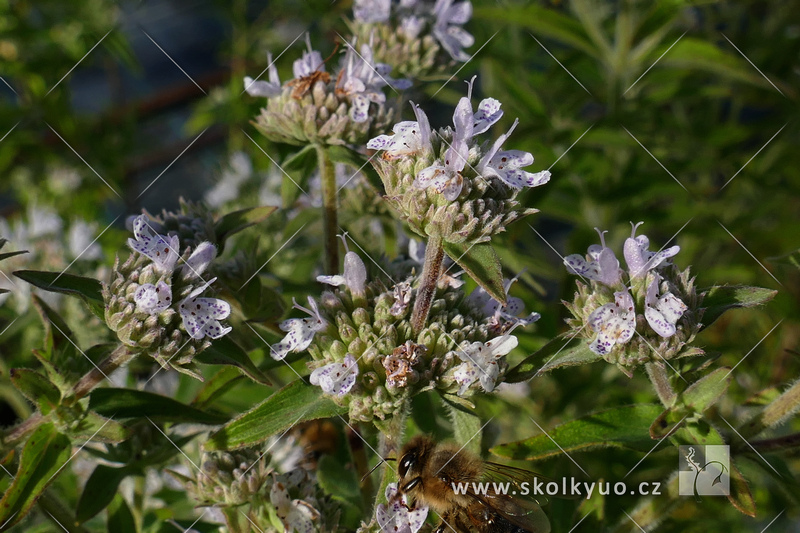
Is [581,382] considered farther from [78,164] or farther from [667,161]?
[78,164]

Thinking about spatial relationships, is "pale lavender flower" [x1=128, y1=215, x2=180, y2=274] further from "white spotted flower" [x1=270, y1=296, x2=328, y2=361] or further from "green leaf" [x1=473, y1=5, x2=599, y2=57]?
"green leaf" [x1=473, y1=5, x2=599, y2=57]

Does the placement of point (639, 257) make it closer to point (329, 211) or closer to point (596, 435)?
point (596, 435)

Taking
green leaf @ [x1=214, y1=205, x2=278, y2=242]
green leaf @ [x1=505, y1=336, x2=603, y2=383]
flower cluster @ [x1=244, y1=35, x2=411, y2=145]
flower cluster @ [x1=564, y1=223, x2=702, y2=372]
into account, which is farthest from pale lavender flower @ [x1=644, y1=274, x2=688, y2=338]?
green leaf @ [x1=214, y1=205, x2=278, y2=242]

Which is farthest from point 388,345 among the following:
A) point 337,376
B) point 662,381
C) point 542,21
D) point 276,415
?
point 542,21

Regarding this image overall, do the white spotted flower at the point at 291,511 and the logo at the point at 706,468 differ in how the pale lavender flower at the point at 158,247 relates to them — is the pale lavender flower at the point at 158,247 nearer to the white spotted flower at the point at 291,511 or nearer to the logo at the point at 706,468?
the white spotted flower at the point at 291,511

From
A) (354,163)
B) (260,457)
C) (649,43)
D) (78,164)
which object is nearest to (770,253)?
(649,43)
